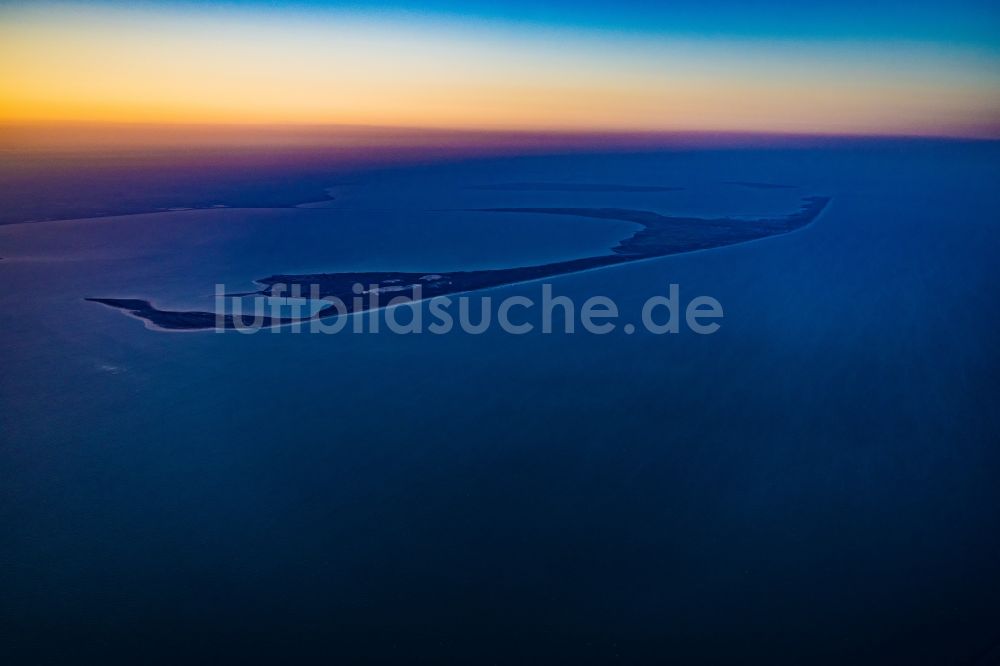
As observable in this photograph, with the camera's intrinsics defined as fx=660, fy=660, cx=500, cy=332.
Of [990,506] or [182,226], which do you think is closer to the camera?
[990,506]

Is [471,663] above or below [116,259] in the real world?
below

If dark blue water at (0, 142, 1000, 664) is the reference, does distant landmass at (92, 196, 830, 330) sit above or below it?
above

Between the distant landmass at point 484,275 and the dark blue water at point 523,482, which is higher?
the distant landmass at point 484,275

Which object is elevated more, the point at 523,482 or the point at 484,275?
the point at 484,275

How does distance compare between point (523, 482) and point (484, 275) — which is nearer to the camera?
point (523, 482)

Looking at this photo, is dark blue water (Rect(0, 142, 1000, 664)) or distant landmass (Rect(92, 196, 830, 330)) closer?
dark blue water (Rect(0, 142, 1000, 664))

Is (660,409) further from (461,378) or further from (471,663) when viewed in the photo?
(471,663)

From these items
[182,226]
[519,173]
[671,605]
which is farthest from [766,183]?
[671,605]

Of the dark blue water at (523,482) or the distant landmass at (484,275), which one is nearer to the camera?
the dark blue water at (523,482)
